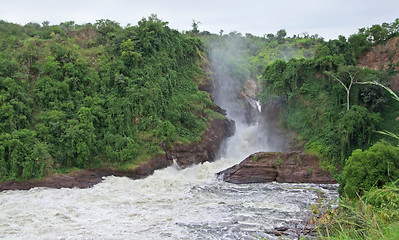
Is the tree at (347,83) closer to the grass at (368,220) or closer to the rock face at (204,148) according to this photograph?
the rock face at (204,148)

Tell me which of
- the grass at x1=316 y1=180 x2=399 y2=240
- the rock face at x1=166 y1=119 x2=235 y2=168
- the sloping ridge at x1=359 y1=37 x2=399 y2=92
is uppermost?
the sloping ridge at x1=359 y1=37 x2=399 y2=92

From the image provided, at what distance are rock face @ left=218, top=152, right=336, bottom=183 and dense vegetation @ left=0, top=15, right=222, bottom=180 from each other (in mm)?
6140

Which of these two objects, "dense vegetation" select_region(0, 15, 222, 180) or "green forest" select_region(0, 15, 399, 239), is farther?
"dense vegetation" select_region(0, 15, 222, 180)

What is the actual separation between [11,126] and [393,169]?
2163cm

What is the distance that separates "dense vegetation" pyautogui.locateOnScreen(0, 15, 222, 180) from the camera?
22.0 m

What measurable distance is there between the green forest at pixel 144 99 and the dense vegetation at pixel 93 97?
0.08 meters

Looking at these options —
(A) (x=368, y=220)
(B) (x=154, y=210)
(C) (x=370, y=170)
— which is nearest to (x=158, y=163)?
(B) (x=154, y=210)

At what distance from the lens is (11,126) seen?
21594 millimetres

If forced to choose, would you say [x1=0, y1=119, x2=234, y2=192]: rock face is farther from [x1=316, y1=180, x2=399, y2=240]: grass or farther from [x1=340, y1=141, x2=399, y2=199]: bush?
[x1=316, y1=180, x2=399, y2=240]: grass

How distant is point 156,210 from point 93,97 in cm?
1340

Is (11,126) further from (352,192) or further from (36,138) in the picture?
(352,192)

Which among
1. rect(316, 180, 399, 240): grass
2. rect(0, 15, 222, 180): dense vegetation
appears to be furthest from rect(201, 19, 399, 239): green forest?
rect(316, 180, 399, 240): grass

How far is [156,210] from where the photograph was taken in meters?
16.6

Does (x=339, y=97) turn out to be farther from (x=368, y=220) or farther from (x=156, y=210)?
(x=368, y=220)
